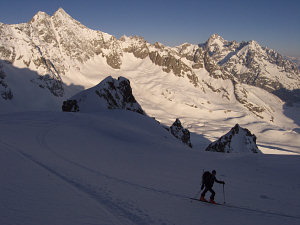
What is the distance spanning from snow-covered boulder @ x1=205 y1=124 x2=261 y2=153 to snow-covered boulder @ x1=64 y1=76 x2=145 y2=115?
1859 centimetres

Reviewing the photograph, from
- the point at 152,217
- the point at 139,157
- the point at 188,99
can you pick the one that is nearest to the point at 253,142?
the point at 139,157

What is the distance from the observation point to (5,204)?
7.95 meters

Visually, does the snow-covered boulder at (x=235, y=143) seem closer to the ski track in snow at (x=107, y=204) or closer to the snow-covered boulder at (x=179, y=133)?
the snow-covered boulder at (x=179, y=133)

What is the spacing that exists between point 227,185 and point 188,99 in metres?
186

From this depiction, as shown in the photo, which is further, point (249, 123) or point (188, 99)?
point (188, 99)

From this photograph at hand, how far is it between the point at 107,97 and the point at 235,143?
90.3 ft

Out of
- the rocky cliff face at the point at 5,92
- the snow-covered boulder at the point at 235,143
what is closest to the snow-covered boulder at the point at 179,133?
the snow-covered boulder at the point at 235,143

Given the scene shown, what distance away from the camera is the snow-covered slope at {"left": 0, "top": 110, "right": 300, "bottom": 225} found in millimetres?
8672

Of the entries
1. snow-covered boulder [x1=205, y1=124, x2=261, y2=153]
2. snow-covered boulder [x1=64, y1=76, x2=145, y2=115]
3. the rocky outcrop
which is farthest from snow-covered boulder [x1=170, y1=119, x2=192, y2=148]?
the rocky outcrop

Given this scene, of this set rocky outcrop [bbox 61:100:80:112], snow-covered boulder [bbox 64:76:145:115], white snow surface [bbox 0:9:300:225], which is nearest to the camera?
white snow surface [bbox 0:9:300:225]

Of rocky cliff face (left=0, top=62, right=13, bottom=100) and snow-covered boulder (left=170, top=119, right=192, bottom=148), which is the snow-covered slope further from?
rocky cliff face (left=0, top=62, right=13, bottom=100)

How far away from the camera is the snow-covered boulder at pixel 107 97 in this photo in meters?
45.4

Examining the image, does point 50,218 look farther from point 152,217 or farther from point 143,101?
point 143,101

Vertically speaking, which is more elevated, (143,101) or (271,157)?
(143,101)
